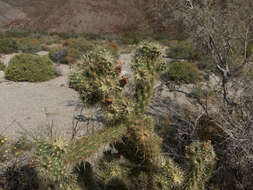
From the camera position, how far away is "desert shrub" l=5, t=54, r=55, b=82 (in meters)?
8.82

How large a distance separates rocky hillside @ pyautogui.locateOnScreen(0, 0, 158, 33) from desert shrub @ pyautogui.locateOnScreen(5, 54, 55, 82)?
46.7m

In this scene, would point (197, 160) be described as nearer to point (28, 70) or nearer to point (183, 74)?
point (183, 74)

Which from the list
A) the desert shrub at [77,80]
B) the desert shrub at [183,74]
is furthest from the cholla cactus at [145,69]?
the desert shrub at [183,74]

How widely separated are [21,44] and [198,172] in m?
17.9

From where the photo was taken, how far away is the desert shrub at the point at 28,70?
8820 mm

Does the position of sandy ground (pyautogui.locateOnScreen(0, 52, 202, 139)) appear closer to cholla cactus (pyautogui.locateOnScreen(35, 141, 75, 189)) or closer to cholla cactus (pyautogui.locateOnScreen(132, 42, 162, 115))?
cholla cactus (pyautogui.locateOnScreen(132, 42, 162, 115))

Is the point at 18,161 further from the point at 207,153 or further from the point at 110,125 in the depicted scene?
the point at 207,153

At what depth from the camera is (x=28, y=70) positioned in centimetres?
892

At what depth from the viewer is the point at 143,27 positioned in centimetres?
5372

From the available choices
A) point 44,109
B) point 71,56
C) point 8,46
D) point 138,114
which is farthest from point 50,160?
point 8,46

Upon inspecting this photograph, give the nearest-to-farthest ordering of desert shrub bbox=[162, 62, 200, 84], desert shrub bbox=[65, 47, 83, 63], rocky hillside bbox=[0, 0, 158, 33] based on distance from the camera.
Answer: desert shrub bbox=[162, 62, 200, 84]
desert shrub bbox=[65, 47, 83, 63]
rocky hillside bbox=[0, 0, 158, 33]

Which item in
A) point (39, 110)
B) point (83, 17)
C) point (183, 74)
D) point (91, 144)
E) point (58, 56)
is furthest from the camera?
point (83, 17)

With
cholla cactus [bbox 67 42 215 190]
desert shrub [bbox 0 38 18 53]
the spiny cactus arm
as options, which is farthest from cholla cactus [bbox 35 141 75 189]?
desert shrub [bbox 0 38 18 53]

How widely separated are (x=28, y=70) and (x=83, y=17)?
172 feet
